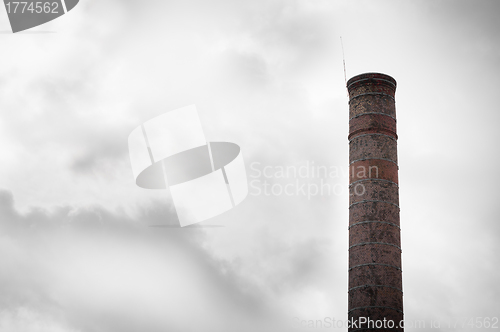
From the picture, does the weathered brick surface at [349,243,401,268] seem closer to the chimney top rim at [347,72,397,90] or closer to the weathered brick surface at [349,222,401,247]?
the weathered brick surface at [349,222,401,247]

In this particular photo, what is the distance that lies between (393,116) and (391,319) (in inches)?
251

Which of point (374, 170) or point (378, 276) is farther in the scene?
point (374, 170)

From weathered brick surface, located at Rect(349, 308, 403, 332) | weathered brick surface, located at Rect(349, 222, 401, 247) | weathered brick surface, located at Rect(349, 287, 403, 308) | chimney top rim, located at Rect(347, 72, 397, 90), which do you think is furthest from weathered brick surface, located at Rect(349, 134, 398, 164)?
weathered brick surface, located at Rect(349, 308, 403, 332)

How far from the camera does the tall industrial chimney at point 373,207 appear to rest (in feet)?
56.1

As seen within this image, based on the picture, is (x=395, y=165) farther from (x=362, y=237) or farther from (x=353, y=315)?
(x=353, y=315)

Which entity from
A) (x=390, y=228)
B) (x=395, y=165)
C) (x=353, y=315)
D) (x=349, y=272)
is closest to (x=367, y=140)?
(x=395, y=165)

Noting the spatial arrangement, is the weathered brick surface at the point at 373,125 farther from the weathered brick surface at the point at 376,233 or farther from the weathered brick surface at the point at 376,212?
the weathered brick surface at the point at 376,233

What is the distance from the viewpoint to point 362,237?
1780 cm

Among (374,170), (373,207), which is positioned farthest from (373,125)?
(373,207)

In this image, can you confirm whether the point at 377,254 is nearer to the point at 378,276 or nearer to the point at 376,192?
the point at 378,276

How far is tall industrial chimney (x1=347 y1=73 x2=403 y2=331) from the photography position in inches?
674

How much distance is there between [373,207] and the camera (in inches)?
707

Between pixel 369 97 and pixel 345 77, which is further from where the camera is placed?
pixel 345 77

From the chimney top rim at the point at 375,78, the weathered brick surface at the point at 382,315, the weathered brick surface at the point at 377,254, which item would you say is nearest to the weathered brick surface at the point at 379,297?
the weathered brick surface at the point at 382,315
